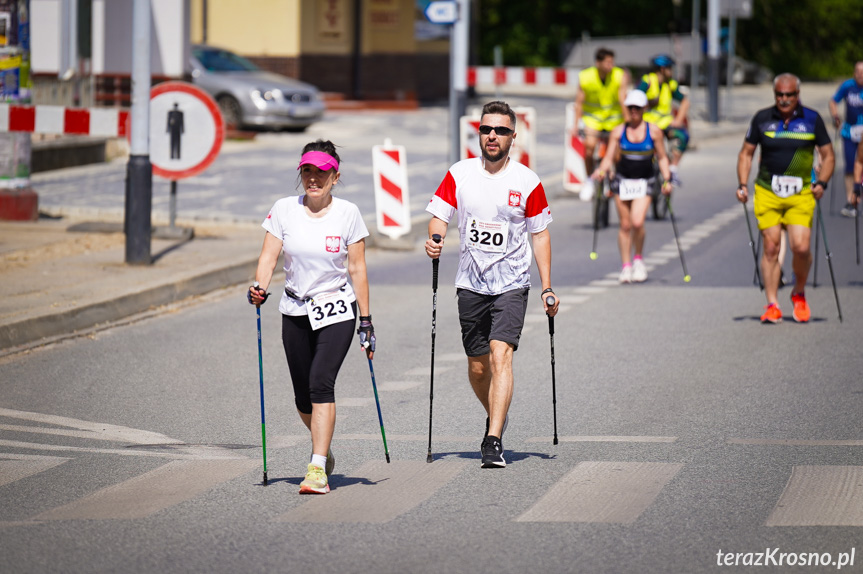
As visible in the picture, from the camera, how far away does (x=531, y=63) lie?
59.5 meters

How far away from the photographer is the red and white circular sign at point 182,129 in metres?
15.3

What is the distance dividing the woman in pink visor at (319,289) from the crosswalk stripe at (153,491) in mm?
566

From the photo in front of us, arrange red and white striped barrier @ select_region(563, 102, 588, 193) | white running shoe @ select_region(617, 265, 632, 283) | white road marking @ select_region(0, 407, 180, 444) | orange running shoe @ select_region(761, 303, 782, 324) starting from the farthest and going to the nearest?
red and white striped barrier @ select_region(563, 102, 588, 193) < white running shoe @ select_region(617, 265, 632, 283) < orange running shoe @ select_region(761, 303, 782, 324) < white road marking @ select_region(0, 407, 180, 444)

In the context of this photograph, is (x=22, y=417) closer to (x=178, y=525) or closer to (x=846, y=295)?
(x=178, y=525)

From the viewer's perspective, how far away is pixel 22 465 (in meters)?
7.75

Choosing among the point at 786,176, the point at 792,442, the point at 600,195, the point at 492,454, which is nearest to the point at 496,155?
the point at 492,454

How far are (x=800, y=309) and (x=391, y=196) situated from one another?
20.7 ft

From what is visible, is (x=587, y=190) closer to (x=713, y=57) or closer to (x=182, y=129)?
(x=182, y=129)

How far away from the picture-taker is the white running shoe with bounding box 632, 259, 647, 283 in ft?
47.8

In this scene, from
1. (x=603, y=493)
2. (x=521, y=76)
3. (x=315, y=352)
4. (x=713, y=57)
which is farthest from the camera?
(x=713, y=57)

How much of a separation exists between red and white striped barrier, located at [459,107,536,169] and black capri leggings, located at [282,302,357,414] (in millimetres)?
11651

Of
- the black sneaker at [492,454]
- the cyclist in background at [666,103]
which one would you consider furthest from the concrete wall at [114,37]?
the black sneaker at [492,454]

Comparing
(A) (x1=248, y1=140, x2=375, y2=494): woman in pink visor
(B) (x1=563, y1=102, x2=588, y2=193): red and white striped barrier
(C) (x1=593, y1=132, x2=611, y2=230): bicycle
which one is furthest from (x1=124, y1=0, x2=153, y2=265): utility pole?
(B) (x1=563, y1=102, x2=588, y2=193): red and white striped barrier

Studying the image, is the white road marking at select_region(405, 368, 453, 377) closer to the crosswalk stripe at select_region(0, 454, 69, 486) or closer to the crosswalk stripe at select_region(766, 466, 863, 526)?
the crosswalk stripe at select_region(0, 454, 69, 486)
